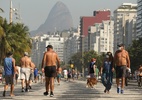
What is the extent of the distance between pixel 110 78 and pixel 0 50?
151ft

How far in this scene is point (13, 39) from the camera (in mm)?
69938

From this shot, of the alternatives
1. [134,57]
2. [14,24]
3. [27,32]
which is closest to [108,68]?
[14,24]

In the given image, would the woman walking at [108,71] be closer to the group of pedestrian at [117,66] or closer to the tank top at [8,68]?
the group of pedestrian at [117,66]

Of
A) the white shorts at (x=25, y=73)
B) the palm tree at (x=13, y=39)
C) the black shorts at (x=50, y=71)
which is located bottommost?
the black shorts at (x=50, y=71)

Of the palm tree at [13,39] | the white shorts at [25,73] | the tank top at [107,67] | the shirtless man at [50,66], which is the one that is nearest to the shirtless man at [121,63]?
the tank top at [107,67]

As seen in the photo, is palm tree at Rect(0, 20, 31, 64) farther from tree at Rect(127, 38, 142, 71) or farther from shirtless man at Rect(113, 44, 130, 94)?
shirtless man at Rect(113, 44, 130, 94)

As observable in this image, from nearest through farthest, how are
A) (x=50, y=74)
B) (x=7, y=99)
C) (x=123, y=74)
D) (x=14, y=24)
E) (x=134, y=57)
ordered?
(x=7, y=99) < (x=50, y=74) < (x=123, y=74) < (x=14, y=24) < (x=134, y=57)

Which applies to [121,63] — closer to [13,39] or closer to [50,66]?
[50,66]

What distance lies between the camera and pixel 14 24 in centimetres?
7356

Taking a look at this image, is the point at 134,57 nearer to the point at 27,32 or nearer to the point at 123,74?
the point at 27,32

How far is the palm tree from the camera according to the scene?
6688 cm

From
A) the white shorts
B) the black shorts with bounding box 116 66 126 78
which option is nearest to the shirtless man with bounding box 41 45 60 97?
the black shorts with bounding box 116 66 126 78

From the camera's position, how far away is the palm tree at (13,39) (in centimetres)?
6688

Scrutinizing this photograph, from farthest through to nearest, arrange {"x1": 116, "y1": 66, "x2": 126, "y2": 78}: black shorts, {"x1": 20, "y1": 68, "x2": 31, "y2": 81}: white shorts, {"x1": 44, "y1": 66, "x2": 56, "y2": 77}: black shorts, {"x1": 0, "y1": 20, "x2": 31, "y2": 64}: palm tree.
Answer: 1. {"x1": 0, "y1": 20, "x2": 31, "y2": 64}: palm tree
2. {"x1": 20, "y1": 68, "x2": 31, "y2": 81}: white shorts
3. {"x1": 116, "y1": 66, "x2": 126, "y2": 78}: black shorts
4. {"x1": 44, "y1": 66, "x2": 56, "y2": 77}: black shorts
